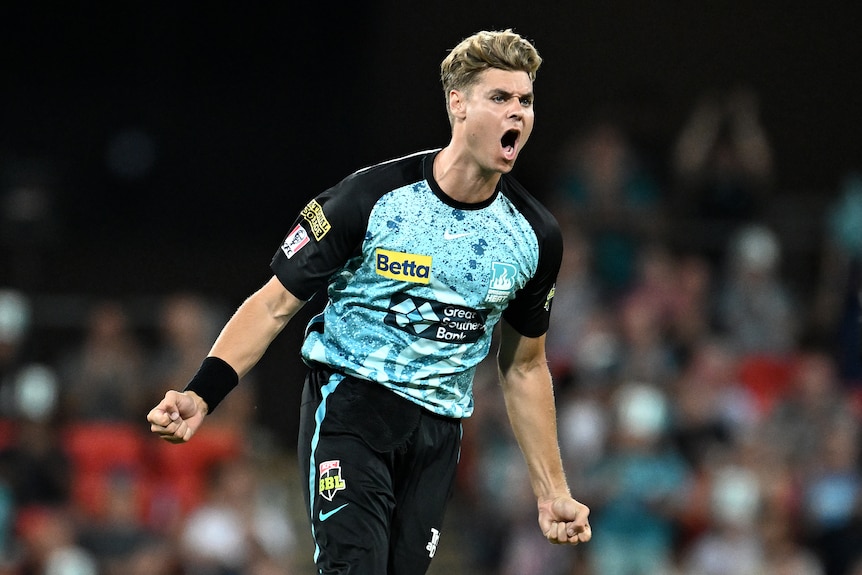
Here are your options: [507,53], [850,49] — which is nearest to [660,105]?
[850,49]

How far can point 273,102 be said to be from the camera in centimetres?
1527

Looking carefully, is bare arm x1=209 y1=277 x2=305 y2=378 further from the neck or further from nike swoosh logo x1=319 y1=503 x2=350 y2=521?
the neck

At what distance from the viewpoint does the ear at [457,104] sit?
17.1ft

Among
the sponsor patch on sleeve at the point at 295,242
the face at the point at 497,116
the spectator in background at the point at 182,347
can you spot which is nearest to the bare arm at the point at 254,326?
the sponsor patch on sleeve at the point at 295,242

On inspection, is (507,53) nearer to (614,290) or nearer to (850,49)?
(614,290)

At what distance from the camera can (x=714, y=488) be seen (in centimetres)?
1057

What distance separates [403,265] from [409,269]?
3 centimetres

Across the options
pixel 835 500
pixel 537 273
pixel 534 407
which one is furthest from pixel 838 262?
pixel 537 273

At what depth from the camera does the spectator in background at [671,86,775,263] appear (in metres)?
13.2

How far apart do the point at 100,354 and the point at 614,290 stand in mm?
4205

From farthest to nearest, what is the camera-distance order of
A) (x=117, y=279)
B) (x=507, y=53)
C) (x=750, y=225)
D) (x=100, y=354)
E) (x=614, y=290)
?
(x=117, y=279), (x=750, y=225), (x=614, y=290), (x=100, y=354), (x=507, y=53)

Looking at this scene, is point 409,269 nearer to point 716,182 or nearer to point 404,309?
point 404,309

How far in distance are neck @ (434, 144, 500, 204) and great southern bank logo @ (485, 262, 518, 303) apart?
256 mm

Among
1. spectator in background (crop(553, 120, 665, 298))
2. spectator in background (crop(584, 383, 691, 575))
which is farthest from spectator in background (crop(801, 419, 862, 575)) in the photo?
spectator in background (crop(553, 120, 665, 298))
